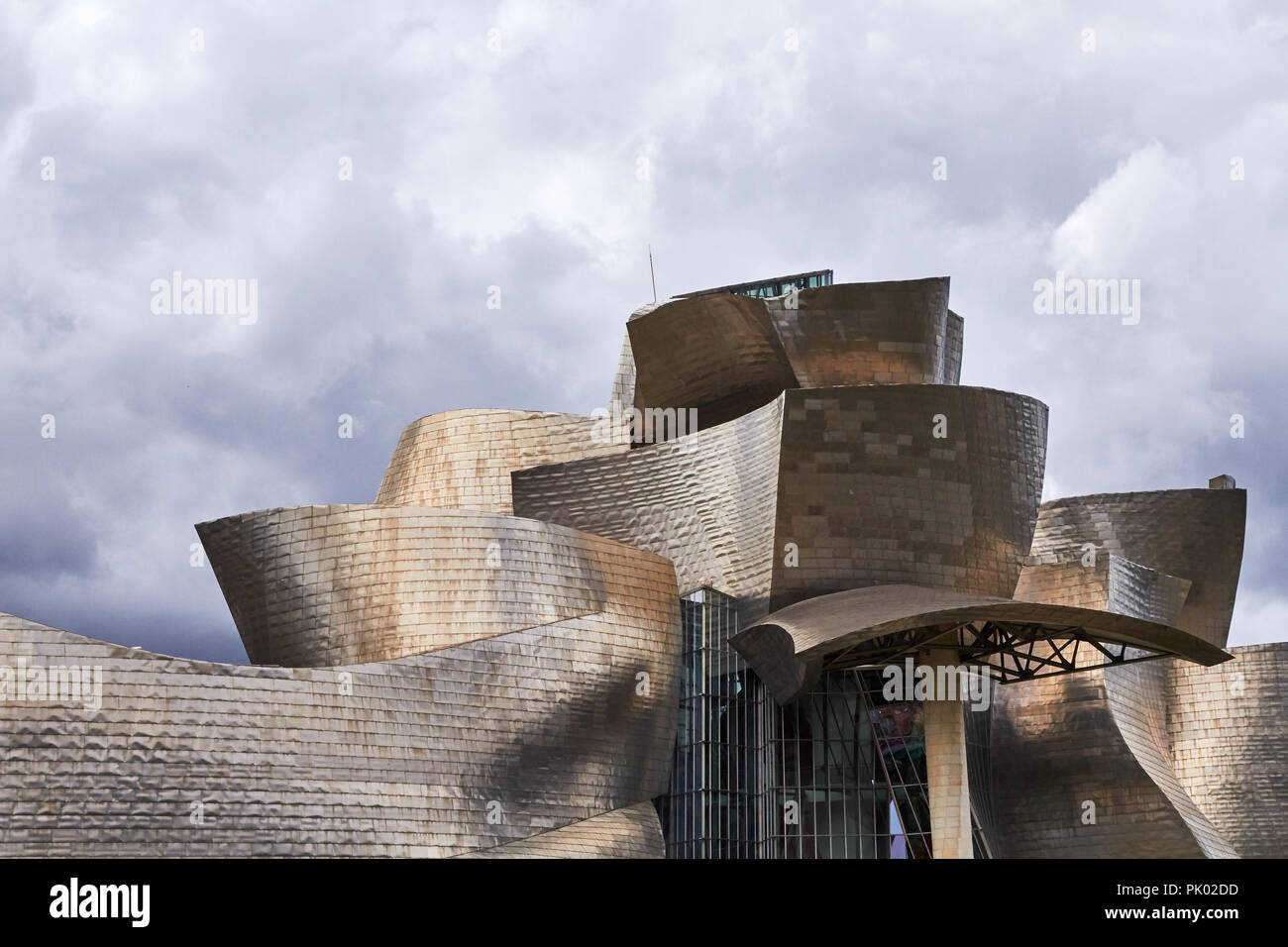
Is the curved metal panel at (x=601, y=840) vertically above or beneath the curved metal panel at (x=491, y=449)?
beneath

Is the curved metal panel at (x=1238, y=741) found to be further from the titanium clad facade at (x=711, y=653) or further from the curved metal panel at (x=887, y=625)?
the curved metal panel at (x=887, y=625)

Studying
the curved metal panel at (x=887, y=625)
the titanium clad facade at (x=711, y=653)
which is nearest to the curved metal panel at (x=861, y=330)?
the titanium clad facade at (x=711, y=653)

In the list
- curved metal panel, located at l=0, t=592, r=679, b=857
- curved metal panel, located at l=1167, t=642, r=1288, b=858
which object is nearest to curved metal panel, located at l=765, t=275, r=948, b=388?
curved metal panel, located at l=0, t=592, r=679, b=857

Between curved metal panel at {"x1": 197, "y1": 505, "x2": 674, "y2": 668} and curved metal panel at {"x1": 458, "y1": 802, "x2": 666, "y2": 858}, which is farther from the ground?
curved metal panel at {"x1": 197, "y1": 505, "x2": 674, "y2": 668}

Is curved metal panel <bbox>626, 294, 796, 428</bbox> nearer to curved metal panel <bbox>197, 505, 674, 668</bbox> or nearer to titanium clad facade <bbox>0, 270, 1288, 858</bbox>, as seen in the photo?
titanium clad facade <bbox>0, 270, 1288, 858</bbox>

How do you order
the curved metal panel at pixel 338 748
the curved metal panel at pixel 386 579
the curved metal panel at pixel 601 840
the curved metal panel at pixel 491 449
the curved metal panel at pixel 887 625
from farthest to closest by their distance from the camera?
the curved metal panel at pixel 491 449, the curved metal panel at pixel 386 579, the curved metal panel at pixel 601 840, the curved metal panel at pixel 887 625, the curved metal panel at pixel 338 748

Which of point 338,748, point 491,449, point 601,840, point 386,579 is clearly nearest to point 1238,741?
point 601,840

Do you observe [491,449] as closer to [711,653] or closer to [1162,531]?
[711,653]

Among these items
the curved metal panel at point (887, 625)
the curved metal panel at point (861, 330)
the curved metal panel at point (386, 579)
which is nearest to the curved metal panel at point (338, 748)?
the curved metal panel at point (386, 579)

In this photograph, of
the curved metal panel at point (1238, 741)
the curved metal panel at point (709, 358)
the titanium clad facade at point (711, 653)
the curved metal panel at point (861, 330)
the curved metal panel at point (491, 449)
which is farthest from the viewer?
the curved metal panel at point (491, 449)

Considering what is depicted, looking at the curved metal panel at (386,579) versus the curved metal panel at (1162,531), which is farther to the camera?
the curved metal panel at (1162,531)

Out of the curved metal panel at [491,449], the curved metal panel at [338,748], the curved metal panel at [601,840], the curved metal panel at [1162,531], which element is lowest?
the curved metal panel at [601,840]
